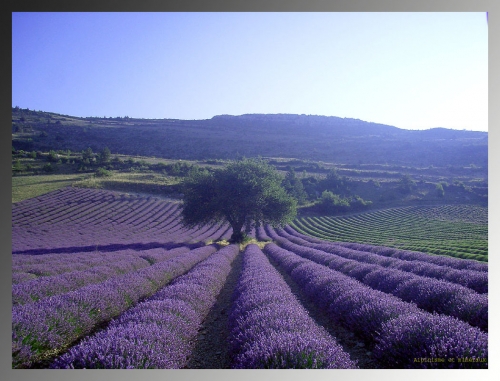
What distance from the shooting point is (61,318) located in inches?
161

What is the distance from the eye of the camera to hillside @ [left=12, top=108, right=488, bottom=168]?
38406 mm

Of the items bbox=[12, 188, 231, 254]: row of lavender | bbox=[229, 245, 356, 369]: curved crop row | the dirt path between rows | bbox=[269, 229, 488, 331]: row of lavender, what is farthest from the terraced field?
bbox=[229, 245, 356, 369]: curved crop row

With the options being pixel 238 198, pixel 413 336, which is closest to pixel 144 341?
pixel 413 336

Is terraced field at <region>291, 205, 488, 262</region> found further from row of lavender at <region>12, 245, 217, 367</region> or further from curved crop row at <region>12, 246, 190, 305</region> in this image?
row of lavender at <region>12, 245, 217, 367</region>

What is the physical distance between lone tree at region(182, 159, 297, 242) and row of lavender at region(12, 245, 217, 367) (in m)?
14.7

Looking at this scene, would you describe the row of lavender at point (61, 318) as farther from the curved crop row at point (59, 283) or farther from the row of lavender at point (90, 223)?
the row of lavender at point (90, 223)

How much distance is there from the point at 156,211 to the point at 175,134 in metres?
23.2

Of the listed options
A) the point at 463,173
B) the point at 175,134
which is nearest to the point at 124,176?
the point at 175,134

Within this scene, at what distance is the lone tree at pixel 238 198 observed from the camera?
20.6m

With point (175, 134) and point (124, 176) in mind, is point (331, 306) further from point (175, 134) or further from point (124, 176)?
point (175, 134)

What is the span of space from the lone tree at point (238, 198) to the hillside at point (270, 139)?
49.3ft

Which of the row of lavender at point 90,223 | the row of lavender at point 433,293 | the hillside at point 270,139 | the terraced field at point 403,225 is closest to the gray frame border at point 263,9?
the row of lavender at point 433,293

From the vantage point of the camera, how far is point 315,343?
302 cm

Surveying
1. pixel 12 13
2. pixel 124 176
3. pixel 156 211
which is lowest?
pixel 156 211
